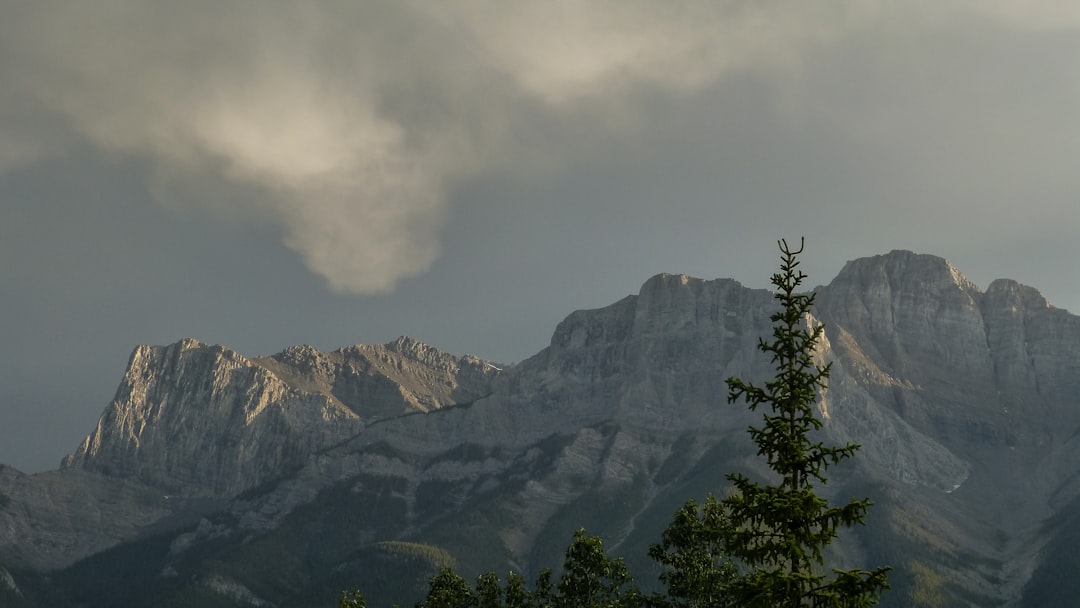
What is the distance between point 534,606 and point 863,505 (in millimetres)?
42896

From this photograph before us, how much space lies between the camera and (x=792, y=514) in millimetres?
39219

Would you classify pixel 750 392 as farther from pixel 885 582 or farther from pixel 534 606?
pixel 534 606

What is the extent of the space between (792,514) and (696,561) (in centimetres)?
3055

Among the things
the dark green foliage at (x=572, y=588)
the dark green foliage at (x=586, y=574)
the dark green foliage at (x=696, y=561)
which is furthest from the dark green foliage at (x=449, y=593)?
the dark green foliage at (x=696, y=561)

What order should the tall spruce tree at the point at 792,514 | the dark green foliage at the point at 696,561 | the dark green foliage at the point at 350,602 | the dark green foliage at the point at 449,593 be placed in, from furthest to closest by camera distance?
the dark green foliage at the point at 449,593 → the dark green foliage at the point at 350,602 → the dark green foliage at the point at 696,561 → the tall spruce tree at the point at 792,514

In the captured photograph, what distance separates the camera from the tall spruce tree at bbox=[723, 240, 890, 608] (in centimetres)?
3794

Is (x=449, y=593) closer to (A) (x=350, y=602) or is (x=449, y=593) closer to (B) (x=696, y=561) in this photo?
(A) (x=350, y=602)

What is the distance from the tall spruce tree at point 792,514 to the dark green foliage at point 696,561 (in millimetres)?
23877

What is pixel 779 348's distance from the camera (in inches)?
1663

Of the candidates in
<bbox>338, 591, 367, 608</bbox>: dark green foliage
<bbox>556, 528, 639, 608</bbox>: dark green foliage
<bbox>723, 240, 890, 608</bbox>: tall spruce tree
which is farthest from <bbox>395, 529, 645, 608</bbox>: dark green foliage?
<bbox>723, 240, 890, 608</bbox>: tall spruce tree

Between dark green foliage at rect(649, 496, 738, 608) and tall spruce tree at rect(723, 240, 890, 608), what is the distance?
2388 centimetres

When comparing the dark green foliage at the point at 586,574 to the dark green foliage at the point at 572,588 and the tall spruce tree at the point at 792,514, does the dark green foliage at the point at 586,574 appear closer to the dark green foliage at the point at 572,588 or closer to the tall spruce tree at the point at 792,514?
the dark green foliage at the point at 572,588

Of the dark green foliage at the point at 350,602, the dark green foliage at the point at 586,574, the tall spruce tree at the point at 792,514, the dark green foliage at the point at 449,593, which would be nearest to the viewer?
the tall spruce tree at the point at 792,514

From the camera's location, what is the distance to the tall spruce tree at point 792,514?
3794cm
